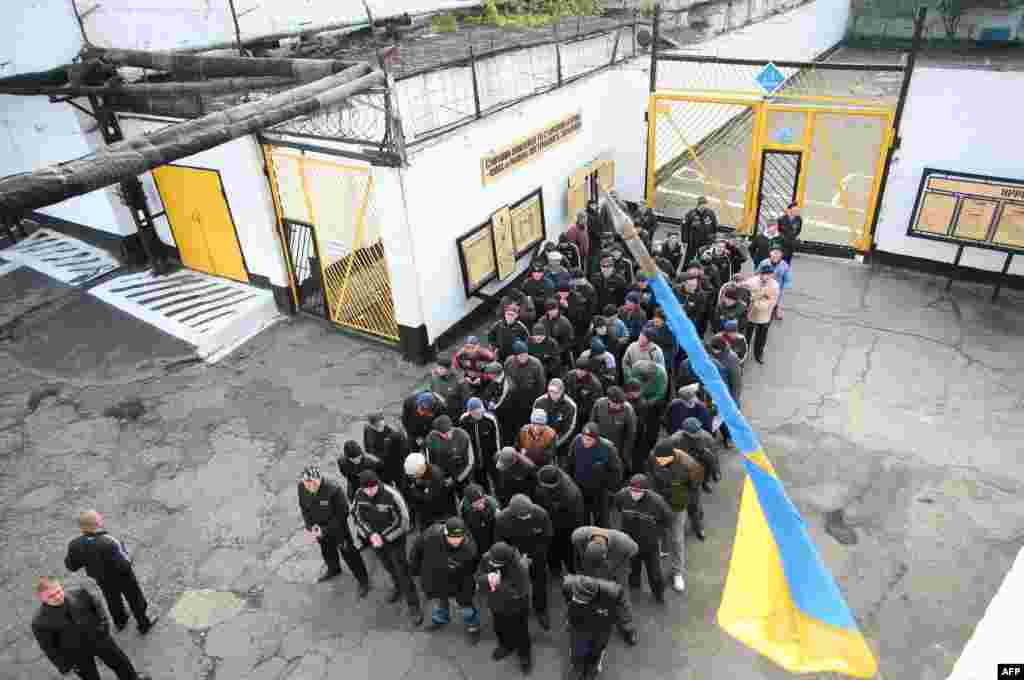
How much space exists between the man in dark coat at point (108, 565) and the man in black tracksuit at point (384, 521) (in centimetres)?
208

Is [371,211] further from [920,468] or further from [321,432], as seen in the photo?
[920,468]

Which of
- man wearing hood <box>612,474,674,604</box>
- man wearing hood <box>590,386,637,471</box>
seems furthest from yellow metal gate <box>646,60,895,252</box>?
man wearing hood <box>612,474,674,604</box>

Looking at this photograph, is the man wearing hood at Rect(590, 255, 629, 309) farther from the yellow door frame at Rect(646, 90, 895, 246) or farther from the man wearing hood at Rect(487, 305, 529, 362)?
the yellow door frame at Rect(646, 90, 895, 246)

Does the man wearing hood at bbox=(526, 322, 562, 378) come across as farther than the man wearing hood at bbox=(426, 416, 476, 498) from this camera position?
Yes

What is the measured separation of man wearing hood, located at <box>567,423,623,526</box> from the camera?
637 cm

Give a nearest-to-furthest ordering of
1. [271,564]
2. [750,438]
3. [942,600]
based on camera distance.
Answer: [750,438] → [942,600] → [271,564]

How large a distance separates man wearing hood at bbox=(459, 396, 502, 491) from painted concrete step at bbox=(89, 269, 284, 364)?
5.49 metres

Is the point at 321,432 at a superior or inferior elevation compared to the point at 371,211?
inferior

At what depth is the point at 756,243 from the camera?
10.9 m

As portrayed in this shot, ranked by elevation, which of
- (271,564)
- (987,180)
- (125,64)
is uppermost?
(125,64)

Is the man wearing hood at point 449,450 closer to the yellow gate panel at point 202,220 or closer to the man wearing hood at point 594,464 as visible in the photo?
the man wearing hood at point 594,464

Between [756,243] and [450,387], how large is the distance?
5.95 metres

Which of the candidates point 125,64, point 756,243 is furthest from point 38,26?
point 756,243

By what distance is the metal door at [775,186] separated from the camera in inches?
501
